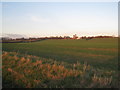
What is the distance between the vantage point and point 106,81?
4.90 meters

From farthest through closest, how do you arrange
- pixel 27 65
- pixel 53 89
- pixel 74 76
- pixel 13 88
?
pixel 27 65 → pixel 74 76 → pixel 13 88 → pixel 53 89

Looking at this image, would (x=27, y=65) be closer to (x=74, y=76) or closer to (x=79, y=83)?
(x=74, y=76)

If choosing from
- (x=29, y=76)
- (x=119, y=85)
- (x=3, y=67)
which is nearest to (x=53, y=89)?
(x=29, y=76)

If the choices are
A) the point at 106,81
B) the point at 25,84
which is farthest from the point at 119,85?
the point at 25,84

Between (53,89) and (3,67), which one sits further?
(3,67)

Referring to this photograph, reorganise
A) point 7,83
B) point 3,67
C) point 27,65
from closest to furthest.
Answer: point 7,83 < point 3,67 < point 27,65

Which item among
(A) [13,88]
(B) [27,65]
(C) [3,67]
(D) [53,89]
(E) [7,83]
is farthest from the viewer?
(B) [27,65]

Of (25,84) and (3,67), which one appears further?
(3,67)

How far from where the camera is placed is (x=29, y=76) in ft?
17.9

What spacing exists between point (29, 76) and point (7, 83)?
0.93m

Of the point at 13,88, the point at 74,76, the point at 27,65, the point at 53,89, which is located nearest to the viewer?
the point at 53,89

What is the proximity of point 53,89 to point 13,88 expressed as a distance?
62.5 inches

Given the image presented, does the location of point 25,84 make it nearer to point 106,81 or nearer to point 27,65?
point 27,65

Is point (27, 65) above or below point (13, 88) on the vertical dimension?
above
